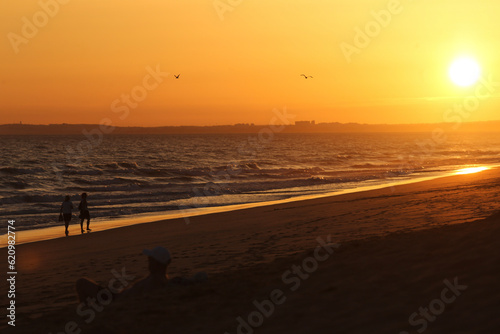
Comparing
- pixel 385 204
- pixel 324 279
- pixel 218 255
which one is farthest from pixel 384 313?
pixel 385 204

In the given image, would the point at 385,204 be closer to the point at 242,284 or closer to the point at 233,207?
the point at 233,207

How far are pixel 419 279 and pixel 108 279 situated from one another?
6.78m

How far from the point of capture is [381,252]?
9.94m

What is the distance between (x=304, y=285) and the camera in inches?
347

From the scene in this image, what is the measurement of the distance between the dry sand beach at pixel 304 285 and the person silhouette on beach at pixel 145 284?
34 centimetres

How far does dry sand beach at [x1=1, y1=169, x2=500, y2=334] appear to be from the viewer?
7094 millimetres

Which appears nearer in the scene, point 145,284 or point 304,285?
point 304,285

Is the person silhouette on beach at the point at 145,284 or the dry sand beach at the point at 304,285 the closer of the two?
the dry sand beach at the point at 304,285

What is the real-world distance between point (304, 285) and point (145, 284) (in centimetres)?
282

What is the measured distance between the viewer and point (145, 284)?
9.61 meters

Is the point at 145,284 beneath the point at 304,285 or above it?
beneath

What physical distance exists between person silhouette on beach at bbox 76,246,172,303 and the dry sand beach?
336 mm

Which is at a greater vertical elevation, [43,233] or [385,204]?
[385,204]

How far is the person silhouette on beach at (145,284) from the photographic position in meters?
9.24
